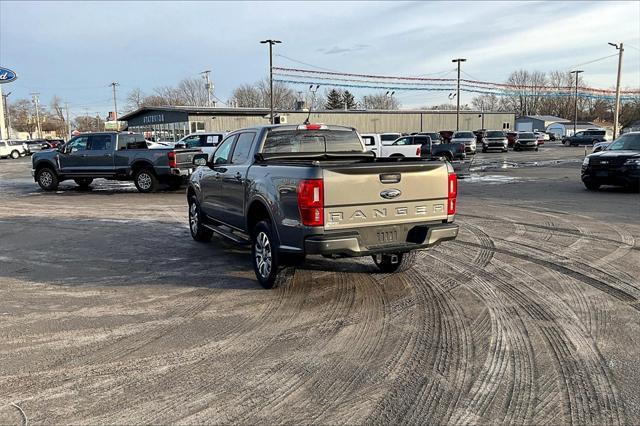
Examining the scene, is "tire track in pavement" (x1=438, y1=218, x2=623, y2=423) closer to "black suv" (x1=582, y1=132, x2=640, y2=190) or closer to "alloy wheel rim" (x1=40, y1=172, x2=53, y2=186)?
"black suv" (x1=582, y1=132, x2=640, y2=190)

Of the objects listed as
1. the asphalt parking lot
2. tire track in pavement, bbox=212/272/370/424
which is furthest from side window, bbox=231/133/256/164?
tire track in pavement, bbox=212/272/370/424

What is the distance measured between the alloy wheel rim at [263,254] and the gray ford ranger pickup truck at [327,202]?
0.5 inches

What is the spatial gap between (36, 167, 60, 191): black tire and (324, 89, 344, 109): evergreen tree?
9299 centimetres

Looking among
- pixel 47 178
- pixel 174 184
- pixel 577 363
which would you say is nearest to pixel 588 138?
pixel 174 184

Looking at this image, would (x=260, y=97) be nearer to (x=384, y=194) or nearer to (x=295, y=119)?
(x=295, y=119)

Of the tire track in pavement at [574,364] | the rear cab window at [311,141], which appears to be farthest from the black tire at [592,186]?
the tire track in pavement at [574,364]

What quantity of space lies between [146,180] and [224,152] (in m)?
10.3

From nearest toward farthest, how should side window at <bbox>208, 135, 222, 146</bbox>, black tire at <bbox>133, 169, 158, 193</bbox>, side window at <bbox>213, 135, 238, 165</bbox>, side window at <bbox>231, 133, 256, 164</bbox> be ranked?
1. side window at <bbox>231, 133, 256, 164</bbox>
2. side window at <bbox>213, 135, 238, 165</bbox>
3. black tire at <bbox>133, 169, 158, 193</bbox>
4. side window at <bbox>208, 135, 222, 146</bbox>

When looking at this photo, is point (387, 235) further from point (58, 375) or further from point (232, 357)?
point (58, 375)

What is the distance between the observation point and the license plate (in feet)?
17.7

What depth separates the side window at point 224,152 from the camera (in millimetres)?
7473

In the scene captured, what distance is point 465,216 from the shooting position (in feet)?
36.7

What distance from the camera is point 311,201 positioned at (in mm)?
5082

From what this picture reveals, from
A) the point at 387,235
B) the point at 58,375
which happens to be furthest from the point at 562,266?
the point at 58,375
